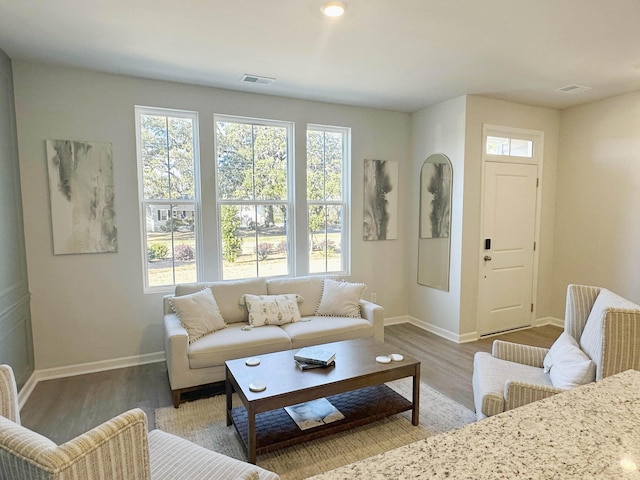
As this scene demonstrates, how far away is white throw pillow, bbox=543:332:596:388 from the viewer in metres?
1.91

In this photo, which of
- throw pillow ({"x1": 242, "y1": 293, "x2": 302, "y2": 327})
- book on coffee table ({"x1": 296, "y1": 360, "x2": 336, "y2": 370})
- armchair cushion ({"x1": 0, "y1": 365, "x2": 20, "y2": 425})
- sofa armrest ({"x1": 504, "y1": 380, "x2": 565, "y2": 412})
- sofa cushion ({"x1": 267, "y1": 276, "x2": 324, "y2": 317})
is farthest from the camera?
sofa cushion ({"x1": 267, "y1": 276, "x2": 324, "y2": 317})

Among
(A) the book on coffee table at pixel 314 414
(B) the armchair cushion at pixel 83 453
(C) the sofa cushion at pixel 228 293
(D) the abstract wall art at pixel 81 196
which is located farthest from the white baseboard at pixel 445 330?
(B) the armchair cushion at pixel 83 453

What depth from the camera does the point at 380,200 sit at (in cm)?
467

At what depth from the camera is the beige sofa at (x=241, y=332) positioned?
2.77 metres

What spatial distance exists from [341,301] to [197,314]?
1.36m

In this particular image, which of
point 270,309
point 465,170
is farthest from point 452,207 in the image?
point 270,309

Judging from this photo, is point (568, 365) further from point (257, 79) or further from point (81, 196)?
point (81, 196)

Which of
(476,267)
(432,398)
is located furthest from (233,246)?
(476,267)

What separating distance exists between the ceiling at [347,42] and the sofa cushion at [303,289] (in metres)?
1.98

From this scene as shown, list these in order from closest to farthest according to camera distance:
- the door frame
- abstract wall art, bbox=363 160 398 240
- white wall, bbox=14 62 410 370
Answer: white wall, bbox=14 62 410 370
the door frame
abstract wall art, bbox=363 160 398 240

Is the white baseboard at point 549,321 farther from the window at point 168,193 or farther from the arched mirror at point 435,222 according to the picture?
the window at point 168,193

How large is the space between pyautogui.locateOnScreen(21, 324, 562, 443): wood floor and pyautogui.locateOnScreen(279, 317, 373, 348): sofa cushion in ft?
1.35

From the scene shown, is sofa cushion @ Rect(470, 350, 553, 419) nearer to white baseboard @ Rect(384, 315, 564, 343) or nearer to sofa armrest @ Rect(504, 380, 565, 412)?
sofa armrest @ Rect(504, 380, 565, 412)

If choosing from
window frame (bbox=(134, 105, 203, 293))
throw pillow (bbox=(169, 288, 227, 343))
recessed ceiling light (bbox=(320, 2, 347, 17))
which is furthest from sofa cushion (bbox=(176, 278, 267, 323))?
recessed ceiling light (bbox=(320, 2, 347, 17))
